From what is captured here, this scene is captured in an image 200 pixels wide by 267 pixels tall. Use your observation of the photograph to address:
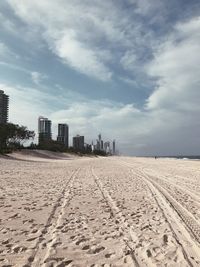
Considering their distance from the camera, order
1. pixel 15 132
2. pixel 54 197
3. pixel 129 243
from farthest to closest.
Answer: pixel 15 132, pixel 54 197, pixel 129 243

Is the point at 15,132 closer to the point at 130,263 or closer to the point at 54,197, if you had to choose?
the point at 54,197

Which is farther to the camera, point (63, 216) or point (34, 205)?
point (34, 205)

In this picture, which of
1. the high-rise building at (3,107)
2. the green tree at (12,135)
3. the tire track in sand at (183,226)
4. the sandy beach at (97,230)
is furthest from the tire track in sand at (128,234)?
the high-rise building at (3,107)

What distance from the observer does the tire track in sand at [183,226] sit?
6943mm

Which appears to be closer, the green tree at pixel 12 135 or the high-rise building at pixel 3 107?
the green tree at pixel 12 135

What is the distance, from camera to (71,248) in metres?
7.19

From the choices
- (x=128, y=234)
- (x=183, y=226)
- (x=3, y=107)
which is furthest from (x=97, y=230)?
(x=3, y=107)

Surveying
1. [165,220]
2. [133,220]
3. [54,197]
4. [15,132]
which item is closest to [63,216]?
[133,220]

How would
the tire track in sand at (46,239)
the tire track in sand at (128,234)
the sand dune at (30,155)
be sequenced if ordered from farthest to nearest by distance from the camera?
the sand dune at (30,155), the tire track in sand at (128,234), the tire track in sand at (46,239)

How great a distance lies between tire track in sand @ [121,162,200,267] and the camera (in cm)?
694

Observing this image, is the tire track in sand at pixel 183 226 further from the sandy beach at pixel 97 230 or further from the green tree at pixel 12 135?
the green tree at pixel 12 135

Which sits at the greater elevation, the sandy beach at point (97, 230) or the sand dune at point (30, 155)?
the sand dune at point (30, 155)

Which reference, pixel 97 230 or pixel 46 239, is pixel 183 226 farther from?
pixel 46 239

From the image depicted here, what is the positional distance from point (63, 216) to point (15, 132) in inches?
2950
